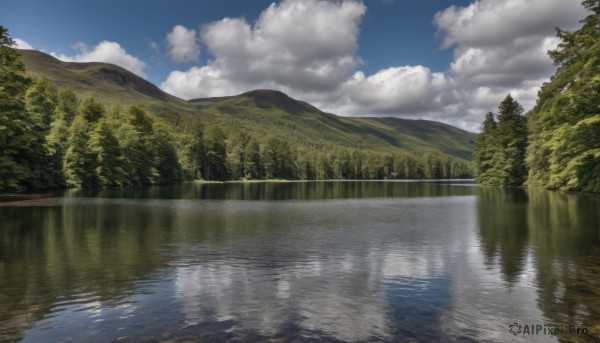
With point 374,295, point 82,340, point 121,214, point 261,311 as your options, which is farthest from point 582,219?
point 121,214

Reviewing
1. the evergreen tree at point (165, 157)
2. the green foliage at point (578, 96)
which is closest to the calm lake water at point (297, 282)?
the green foliage at point (578, 96)

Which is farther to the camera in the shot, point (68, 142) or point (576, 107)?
point (68, 142)

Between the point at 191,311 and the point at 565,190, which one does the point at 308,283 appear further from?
the point at 565,190

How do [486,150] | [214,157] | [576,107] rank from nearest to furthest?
[576,107] → [486,150] → [214,157]

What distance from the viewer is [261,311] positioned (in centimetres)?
1534

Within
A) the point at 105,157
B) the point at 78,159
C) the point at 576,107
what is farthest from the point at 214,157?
the point at 576,107

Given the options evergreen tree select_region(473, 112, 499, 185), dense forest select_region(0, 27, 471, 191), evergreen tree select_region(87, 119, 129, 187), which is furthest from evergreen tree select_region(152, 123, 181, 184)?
evergreen tree select_region(473, 112, 499, 185)

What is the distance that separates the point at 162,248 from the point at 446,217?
102 ft

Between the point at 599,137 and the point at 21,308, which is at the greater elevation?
the point at 599,137

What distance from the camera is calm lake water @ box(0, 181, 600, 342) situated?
13.6 m

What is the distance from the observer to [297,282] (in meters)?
19.3

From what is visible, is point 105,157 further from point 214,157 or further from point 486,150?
point 486,150

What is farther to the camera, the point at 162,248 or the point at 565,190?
the point at 565,190

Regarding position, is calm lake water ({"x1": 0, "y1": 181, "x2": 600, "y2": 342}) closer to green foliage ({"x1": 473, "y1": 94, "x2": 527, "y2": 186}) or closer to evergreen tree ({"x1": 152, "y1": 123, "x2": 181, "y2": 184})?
green foliage ({"x1": 473, "y1": 94, "x2": 527, "y2": 186})
